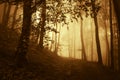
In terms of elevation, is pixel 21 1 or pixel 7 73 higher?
pixel 21 1

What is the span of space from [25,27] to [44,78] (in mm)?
2742

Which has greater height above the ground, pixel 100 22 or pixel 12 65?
pixel 100 22

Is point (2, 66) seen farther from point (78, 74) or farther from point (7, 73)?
point (78, 74)

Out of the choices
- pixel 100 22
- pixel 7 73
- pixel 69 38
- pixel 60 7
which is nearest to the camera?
pixel 7 73

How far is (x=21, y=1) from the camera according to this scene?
11430 mm

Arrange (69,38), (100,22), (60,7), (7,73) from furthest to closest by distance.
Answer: (69,38) < (100,22) < (60,7) < (7,73)

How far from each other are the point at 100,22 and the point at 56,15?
75.4ft

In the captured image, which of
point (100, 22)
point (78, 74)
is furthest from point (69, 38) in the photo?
point (78, 74)

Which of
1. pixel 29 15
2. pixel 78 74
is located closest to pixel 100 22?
pixel 78 74

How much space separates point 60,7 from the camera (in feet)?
39.4

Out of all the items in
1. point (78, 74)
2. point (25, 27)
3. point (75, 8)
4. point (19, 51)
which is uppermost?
point (75, 8)

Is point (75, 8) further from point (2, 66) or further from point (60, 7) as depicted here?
point (2, 66)

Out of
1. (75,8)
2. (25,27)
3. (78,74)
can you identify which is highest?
(75,8)

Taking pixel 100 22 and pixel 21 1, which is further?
pixel 100 22
